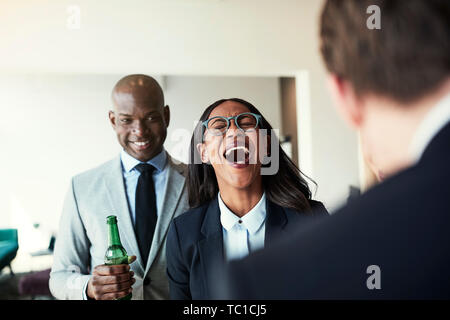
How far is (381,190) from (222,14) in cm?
123

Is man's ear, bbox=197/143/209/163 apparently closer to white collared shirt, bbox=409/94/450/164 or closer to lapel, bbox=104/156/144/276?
lapel, bbox=104/156/144/276

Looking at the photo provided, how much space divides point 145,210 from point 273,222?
0.47 meters

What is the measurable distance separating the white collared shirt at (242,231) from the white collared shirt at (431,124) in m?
0.73

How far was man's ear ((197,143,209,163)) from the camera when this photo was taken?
1188 millimetres

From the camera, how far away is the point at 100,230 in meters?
1.23

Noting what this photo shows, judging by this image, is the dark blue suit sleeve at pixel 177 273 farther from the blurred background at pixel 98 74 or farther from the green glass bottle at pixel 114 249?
the blurred background at pixel 98 74

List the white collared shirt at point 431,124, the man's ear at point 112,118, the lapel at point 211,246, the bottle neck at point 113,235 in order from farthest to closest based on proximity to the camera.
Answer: the man's ear at point 112,118 < the bottle neck at point 113,235 < the lapel at point 211,246 < the white collared shirt at point 431,124

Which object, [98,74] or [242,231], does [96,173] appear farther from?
[242,231]

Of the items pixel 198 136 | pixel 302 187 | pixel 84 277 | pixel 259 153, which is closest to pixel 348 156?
pixel 302 187

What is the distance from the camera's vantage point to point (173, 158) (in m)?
1.30

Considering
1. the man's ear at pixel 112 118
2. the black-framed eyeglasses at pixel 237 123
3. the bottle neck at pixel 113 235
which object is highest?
the man's ear at pixel 112 118

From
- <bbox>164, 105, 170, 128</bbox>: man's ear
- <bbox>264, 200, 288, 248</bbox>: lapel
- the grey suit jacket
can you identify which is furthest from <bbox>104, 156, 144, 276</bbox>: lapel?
<bbox>264, 200, 288, 248</bbox>: lapel

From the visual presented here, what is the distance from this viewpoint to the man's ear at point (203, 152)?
1.19m

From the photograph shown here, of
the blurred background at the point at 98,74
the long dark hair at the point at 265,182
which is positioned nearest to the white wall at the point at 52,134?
the blurred background at the point at 98,74
